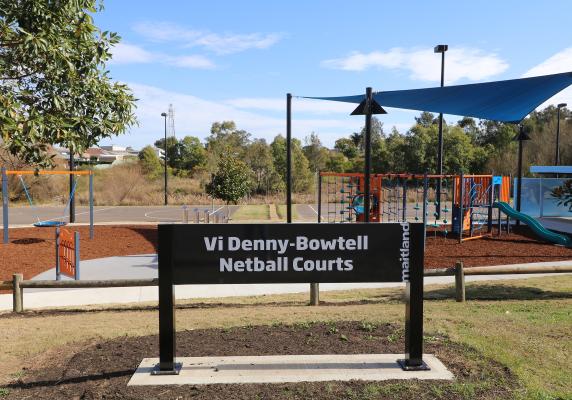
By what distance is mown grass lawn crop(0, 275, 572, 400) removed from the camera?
193 inches

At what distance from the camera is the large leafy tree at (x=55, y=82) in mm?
5988

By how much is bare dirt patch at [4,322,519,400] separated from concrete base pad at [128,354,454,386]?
11cm

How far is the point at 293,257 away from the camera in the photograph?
4.87 metres

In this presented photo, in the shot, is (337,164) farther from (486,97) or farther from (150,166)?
Answer: (486,97)

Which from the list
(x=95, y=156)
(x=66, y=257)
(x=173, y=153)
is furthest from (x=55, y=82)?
(x=95, y=156)

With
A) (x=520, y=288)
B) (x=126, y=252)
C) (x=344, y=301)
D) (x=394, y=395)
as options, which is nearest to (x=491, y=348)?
(x=394, y=395)

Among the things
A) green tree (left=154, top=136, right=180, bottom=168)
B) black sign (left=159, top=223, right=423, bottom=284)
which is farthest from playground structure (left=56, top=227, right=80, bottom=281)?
green tree (left=154, top=136, right=180, bottom=168)

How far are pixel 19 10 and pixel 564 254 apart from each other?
14.8 m

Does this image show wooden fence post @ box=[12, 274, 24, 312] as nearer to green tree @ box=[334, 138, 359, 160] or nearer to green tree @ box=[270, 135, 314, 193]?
green tree @ box=[270, 135, 314, 193]

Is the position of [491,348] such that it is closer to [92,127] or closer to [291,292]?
[291,292]

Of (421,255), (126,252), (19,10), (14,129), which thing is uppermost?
(19,10)

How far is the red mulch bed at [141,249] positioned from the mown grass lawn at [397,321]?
4.04 metres

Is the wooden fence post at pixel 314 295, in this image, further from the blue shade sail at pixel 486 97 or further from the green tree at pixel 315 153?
the green tree at pixel 315 153

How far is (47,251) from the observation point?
587 inches
